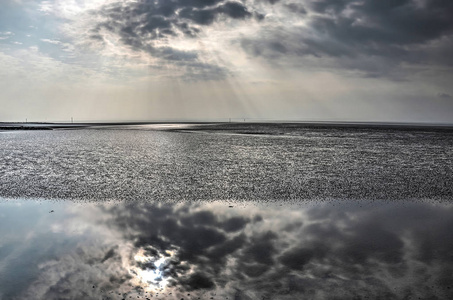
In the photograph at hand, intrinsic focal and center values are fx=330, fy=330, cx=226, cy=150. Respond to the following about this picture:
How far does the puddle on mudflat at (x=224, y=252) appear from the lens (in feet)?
26.4

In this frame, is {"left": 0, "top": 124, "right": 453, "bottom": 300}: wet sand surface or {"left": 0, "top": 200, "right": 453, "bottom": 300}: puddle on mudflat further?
{"left": 0, "top": 124, "right": 453, "bottom": 300}: wet sand surface

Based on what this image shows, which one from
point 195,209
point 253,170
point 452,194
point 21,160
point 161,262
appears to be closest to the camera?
point 161,262

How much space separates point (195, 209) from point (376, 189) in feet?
38.3

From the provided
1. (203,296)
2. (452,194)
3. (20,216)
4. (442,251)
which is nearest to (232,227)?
(203,296)

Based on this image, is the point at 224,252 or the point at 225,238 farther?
the point at 225,238

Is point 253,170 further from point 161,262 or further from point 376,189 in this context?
point 161,262

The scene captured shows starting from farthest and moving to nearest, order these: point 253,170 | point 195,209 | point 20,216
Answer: point 253,170
point 195,209
point 20,216

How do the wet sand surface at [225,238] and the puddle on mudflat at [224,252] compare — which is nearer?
the puddle on mudflat at [224,252]

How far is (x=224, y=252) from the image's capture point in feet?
33.6

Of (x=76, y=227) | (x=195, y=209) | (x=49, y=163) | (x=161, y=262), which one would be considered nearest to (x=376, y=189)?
(x=195, y=209)

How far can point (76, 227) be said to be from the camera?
12719 mm

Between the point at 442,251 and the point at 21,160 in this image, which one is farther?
the point at 21,160

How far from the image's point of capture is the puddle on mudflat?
8047 mm

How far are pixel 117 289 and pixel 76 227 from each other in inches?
223
